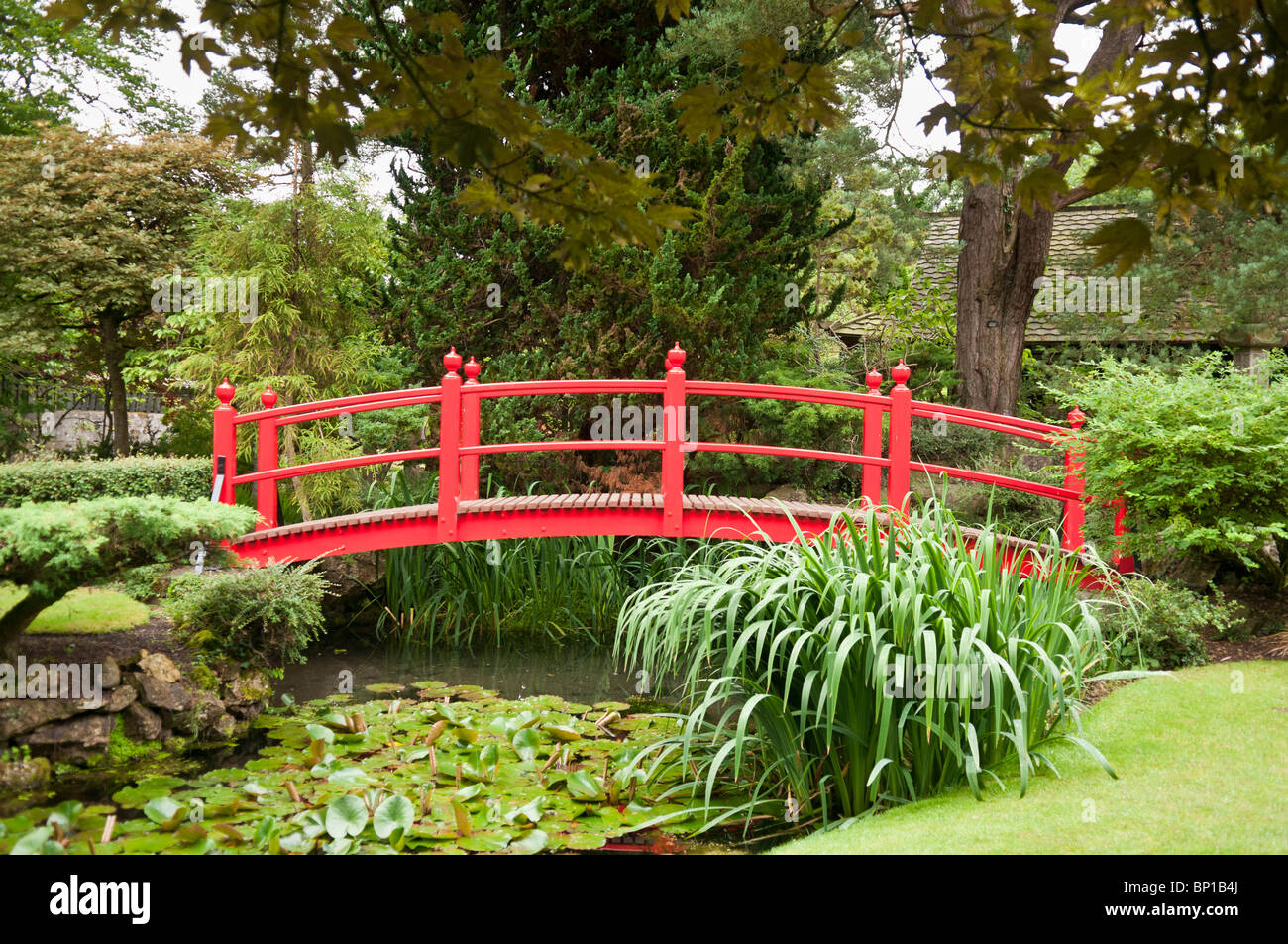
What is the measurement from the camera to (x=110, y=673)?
4469mm

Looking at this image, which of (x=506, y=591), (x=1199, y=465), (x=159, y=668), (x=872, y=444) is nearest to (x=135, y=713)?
(x=159, y=668)

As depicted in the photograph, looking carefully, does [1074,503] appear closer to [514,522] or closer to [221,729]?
[514,522]

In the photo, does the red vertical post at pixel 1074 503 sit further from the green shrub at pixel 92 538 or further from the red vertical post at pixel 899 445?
the green shrub at pixel 92 538

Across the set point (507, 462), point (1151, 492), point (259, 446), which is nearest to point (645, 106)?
point (507, 462)

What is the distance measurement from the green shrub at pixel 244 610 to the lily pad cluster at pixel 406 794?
1.38 ft

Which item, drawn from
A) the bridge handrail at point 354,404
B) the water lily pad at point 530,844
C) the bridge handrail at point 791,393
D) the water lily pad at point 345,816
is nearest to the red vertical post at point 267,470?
the bridge handrail at point 354,404

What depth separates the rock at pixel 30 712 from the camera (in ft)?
13.5

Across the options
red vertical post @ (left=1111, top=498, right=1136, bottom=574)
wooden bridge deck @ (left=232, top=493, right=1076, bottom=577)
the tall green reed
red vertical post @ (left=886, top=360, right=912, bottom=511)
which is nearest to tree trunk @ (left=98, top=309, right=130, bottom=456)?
the tall green reed

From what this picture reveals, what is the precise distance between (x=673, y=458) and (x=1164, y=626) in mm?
2985

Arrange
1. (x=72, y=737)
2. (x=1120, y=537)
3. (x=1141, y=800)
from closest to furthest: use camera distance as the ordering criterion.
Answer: (x=1141, y=800) < (x=72, y=737) < (x=1120, y=537)

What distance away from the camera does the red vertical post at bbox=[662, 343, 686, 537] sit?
6.36 meters

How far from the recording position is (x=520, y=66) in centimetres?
830

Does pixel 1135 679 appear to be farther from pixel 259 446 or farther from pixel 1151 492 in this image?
pixel 259 446

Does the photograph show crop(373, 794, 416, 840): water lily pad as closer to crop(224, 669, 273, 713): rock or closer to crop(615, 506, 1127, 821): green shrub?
crop(615, 506, 1127, 821): green shrub
